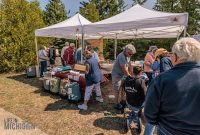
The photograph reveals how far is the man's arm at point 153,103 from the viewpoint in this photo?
2.17 metres

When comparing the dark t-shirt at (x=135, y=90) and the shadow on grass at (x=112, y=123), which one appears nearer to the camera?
the dark t-shirt at (x=135, y=90)

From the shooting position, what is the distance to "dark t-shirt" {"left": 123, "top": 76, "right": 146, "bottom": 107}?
4582 millimetres

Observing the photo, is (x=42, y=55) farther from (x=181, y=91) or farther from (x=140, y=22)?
(x=181, y=91)

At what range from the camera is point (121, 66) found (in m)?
Answer: 6.00

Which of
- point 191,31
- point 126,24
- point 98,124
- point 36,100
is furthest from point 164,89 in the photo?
point 191,31

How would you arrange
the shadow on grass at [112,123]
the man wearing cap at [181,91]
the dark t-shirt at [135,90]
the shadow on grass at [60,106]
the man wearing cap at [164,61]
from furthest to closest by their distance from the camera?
1. the shadow on grass at [60,106]
2. the man wearing cap at [164,61]
3. the shadow on grass at [112,123]
4. the dark t-shirt at [135,90]
5. the man wearing cap at [181,91]

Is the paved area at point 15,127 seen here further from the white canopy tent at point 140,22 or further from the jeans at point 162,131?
the white canopy tent at point 140,22

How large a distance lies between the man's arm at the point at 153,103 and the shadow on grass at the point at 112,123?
2.87m

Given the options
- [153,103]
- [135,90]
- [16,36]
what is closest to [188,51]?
[153,103]

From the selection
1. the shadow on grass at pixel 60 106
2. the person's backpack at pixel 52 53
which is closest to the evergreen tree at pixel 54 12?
the person's backpack at pixel 52 53

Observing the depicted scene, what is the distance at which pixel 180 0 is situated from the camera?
24641 millimetres

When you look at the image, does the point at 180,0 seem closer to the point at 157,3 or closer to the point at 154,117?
the point at 157,3

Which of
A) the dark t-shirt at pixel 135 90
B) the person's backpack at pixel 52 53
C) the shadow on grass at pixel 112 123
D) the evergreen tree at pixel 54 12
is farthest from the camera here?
the evergreen tree at pixel 54 12

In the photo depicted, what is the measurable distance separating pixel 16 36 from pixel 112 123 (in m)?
10.2
